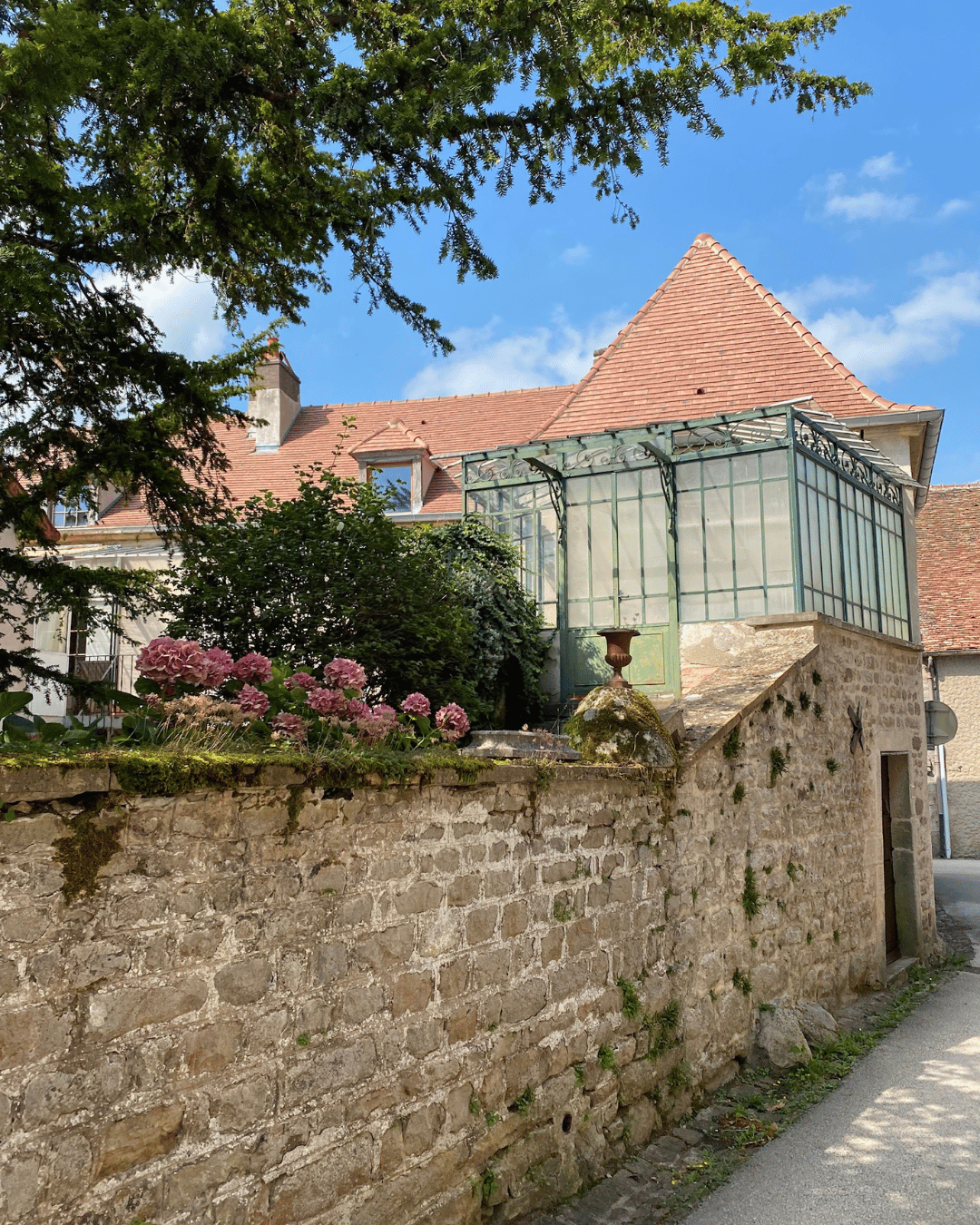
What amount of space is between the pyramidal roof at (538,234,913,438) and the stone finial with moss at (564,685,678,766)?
6.41 meters

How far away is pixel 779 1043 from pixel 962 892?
9.01 metres

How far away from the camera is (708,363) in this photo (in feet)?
40.2

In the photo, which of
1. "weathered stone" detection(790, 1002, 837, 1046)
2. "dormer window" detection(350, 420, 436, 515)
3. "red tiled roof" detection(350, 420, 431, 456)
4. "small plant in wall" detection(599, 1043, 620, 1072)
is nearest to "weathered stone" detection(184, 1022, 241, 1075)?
"small plant in wall" detection(599, 1043, 620, 1072)

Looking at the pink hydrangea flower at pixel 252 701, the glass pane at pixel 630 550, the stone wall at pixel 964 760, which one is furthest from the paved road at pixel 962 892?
the pink hydrangea flower at pixel 252 701

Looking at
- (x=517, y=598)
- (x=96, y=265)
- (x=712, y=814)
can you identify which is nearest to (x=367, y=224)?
(x=96, y=265)

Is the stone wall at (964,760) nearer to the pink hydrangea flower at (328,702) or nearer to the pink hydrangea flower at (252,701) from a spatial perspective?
the pink hydrangea flower at (328,702)

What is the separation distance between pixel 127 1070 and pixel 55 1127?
23cm

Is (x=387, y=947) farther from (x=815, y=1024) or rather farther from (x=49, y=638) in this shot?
(x=49, y=638)

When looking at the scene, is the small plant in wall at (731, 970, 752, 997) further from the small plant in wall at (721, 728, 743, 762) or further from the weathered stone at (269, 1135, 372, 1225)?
the weathered stone at (269, 1135, 372, 1225)

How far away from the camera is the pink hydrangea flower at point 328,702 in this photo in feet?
12.6

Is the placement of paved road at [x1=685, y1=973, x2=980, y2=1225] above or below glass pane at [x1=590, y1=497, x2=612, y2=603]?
below

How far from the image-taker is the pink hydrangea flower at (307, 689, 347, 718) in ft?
12.6

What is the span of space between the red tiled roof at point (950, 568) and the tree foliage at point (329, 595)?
13884 millimetres

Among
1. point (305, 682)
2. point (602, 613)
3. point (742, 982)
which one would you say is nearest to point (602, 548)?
point (602, 613)
